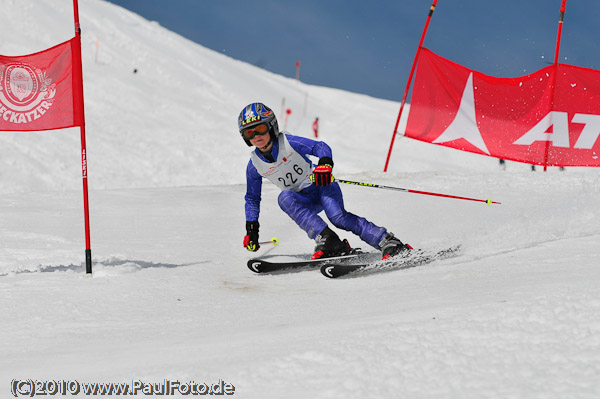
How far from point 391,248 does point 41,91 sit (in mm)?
3024

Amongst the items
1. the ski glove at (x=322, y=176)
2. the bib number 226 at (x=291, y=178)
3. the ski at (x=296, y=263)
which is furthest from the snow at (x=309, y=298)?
the bib number 226 at (x=291, y=178)

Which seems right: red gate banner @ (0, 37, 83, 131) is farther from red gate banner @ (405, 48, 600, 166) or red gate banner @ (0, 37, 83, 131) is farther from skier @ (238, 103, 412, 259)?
red gate banner @ (405, 48, 600, 166)

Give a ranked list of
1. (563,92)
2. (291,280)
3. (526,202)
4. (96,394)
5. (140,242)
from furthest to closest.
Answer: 1. (563,92)
2. (526,202)
3. (140,242)
4. (291,280)
5. (96,394)

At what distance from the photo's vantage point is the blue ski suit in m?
5.04

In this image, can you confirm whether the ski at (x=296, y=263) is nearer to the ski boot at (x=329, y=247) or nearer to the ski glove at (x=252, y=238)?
the ski boot at (x=329, y=247)

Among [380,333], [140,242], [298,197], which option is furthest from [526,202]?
[380,333]

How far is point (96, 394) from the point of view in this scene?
6.82 ft

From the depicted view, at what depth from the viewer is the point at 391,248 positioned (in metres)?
4.83

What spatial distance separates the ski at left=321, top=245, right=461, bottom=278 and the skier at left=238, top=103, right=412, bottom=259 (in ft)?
0.39

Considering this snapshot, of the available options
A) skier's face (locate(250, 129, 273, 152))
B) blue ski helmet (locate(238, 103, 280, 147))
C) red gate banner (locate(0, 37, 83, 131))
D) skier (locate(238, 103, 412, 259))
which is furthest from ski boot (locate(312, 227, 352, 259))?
red gate banner (locate(0, 37, 83, 131))

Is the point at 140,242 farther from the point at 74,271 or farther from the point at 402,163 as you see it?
the point at 402,163

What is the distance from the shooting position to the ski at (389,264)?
14.7 ft

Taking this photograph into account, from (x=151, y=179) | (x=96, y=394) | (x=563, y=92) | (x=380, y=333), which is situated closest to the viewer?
(x=96, y=394)

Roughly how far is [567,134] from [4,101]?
25.5 feet
